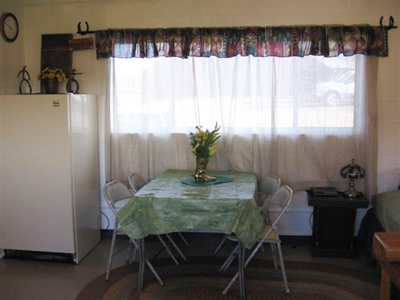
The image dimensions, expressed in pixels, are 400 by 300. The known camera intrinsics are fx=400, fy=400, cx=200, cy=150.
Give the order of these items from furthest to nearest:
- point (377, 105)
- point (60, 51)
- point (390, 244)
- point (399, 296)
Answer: point (60, 51) → point (377, 105) → point (399, 296) → point (390, 244)

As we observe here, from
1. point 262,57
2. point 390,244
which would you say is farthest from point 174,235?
point 390,244

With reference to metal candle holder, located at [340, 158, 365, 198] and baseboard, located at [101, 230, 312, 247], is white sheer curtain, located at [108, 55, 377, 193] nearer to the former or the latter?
metal candle holder, located at [340, 158, 365, 198]

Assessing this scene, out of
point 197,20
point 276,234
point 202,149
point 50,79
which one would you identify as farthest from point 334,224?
point 50,79

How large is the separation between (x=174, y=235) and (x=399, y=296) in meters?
2.69

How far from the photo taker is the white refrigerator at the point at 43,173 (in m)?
3.72

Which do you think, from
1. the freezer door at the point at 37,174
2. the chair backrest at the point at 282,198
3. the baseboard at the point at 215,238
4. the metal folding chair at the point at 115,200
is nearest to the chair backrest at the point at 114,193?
the metal folding chair at the point at 115,200

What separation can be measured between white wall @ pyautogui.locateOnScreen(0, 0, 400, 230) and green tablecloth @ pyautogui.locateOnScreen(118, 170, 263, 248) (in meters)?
1.59

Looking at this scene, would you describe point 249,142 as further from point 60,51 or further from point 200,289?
point 60,51

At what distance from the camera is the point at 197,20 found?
13.5 feet

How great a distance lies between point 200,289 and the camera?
3.34 meters

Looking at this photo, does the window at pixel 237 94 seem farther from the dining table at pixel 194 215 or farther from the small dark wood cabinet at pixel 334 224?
the dining table at pixel 194 215

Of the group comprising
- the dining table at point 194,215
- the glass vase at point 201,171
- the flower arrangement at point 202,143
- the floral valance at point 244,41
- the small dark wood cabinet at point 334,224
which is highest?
the floral valance at point 244,41

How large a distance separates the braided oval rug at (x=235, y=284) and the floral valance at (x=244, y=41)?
2051 millimetres

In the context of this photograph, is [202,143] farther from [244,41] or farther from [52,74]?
[52,74]
